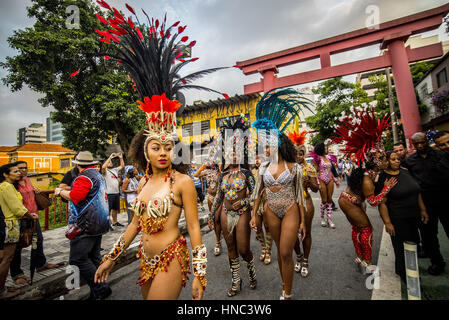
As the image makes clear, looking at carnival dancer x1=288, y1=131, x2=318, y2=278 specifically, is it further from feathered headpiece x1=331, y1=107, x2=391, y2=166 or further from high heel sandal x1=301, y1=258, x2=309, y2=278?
feathered headpiece x1=331, y1=107, x2=391, y2=166

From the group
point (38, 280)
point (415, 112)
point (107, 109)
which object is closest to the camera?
point (38, 280)

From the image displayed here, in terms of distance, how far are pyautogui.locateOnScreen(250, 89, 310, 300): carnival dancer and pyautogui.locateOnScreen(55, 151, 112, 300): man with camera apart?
2.27 meters

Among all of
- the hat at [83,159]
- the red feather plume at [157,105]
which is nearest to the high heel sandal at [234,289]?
the red feather plume at [157,105]

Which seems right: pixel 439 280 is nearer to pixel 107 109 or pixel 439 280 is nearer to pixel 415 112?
pixel 415 112

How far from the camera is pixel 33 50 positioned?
9445 millimetres

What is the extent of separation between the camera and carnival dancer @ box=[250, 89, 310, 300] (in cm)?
254

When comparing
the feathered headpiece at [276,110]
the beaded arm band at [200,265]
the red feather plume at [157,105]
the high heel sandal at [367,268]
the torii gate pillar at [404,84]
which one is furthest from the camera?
the torii gate pillar at [404,84]

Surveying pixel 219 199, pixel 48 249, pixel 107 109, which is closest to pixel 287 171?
pixel 219 199

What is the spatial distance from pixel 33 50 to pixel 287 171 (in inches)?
516

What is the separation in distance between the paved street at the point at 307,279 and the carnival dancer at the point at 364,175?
43 centimetres

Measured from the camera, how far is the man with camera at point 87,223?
9.07ft

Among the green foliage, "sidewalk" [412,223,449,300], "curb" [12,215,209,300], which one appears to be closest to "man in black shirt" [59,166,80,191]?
"curb" [12,215,209,300]

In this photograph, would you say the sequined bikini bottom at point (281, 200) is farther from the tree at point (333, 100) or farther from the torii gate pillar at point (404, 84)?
the tree at point (333, 100)

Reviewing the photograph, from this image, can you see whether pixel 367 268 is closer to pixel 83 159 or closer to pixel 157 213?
pixel 157 213
